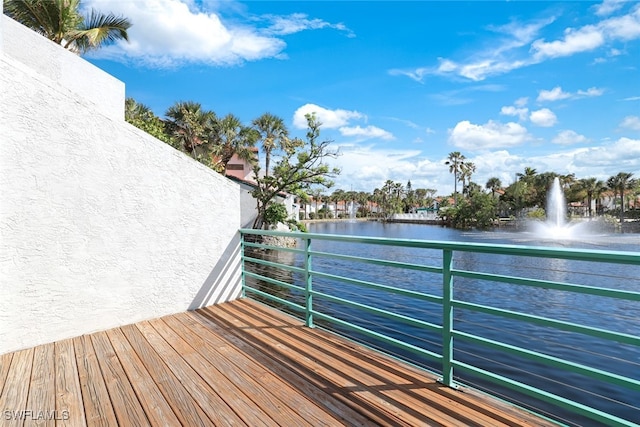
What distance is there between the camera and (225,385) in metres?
2.06

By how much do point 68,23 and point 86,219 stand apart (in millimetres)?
8684

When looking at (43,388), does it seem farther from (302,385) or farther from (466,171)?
(466,171)

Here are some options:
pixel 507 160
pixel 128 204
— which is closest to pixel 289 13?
pixel 128 204

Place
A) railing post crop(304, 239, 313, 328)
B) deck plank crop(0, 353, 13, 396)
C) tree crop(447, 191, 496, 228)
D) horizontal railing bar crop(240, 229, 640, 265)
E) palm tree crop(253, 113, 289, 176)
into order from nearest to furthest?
horizontal railing bar crop(240, 229, 640, 265)
deck plank crop(0, 353, 13, 396)
railing post crop(304, 239, 313, 328)
palm tree crop(253, 113, 289, 176)
tree crop(447, 191, 496, 228)

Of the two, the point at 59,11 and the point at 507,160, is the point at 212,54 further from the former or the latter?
the point at 507,160

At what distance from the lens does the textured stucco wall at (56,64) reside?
3.99 metres

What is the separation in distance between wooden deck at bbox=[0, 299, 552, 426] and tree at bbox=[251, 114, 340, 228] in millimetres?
14603

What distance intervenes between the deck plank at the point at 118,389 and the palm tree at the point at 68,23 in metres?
8.67

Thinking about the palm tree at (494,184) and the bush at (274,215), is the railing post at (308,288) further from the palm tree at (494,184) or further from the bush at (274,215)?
the palm tree at (494,184)

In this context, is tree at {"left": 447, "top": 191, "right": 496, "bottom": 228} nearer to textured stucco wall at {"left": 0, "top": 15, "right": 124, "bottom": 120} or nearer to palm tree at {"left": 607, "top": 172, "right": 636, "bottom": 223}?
palm tree at {"left": 607, "top": 172, "right": 636, "bottom": 223}

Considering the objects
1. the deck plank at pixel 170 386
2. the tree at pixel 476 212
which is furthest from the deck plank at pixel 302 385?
the tree at pixel 476 212

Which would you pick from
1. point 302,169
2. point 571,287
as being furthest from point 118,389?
point 302,169

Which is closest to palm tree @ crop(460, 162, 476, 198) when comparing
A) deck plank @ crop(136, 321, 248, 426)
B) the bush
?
the bush

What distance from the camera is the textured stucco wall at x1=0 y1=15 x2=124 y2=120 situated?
399 cm
